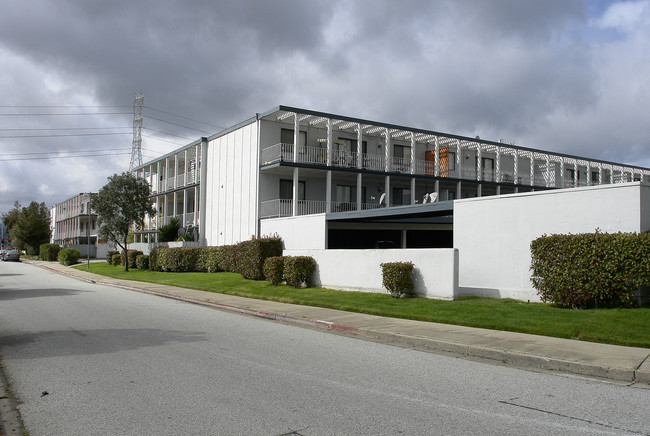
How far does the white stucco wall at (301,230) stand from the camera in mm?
24094

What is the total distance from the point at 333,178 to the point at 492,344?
962 inches

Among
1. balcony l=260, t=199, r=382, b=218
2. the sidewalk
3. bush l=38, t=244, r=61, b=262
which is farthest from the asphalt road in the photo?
bush l=38, t=244, r=61, b=262

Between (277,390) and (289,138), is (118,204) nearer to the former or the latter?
(289,138)

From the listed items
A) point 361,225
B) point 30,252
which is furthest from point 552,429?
point 30,252

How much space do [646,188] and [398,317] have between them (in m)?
6.76

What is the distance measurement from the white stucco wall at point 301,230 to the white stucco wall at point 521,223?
8.42m

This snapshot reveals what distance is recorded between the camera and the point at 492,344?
31.0 feet

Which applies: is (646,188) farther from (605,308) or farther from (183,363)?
(183,363)

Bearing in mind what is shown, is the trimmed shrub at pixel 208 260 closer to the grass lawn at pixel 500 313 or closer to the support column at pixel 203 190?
the support column at pixel 203 190

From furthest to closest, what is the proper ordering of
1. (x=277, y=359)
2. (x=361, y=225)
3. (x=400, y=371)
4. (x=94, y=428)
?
(x=361, y=225) → (x=277, y=359) → (x=400, y=371) → (x=94, y=428)

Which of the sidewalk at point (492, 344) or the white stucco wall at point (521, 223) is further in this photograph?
the white stucco wall at point (521, 223)

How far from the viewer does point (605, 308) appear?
471 inches

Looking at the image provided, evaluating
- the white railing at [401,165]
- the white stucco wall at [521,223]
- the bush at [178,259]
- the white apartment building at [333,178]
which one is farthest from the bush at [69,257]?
the white stucco wall at [521,223]

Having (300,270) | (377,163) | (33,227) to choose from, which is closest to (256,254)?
(300,270)
